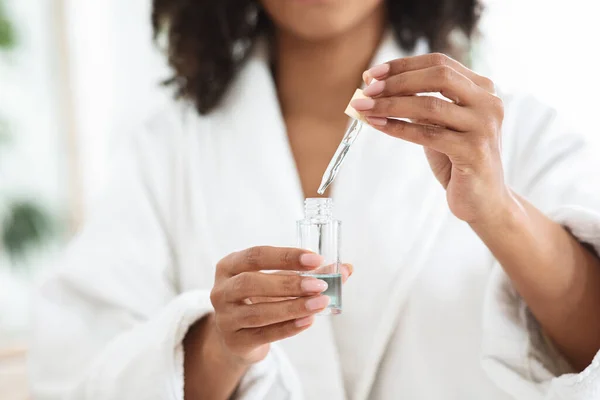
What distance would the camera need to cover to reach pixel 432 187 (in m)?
0.87

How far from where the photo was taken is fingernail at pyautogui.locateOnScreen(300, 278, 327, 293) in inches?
21.5

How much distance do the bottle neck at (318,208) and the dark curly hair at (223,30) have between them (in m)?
0.45

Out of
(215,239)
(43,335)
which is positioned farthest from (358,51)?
(43,335)

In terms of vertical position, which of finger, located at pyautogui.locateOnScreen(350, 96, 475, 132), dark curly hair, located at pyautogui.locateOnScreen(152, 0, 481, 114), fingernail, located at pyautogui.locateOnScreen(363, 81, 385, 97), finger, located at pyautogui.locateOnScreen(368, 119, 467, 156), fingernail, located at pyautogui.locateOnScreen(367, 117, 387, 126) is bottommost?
finger, located at pyautogui.locateOnScreen(368, 119, 467, 156)

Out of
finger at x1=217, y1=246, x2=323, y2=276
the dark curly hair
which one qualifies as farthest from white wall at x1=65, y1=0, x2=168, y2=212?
finger at x1=217, y1=246, x2=323, y2=276

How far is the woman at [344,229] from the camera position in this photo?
0.59 metres

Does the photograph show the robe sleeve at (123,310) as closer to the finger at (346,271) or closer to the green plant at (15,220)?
the finger at (346,271)

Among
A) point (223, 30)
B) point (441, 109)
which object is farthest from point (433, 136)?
point (223, 30)

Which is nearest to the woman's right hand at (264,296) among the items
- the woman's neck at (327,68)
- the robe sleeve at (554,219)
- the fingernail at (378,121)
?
the fingernail at (378,121)

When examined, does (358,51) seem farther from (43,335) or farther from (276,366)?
(43,335)

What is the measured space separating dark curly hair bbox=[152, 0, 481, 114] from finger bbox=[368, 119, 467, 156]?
47 centimetres

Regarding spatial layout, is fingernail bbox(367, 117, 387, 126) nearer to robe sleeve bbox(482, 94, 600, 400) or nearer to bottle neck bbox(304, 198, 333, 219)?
bottle neck bbox(304, 198, 333, 219)

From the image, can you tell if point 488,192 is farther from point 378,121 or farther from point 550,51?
point 550,51

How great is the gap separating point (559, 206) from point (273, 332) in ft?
1.23
